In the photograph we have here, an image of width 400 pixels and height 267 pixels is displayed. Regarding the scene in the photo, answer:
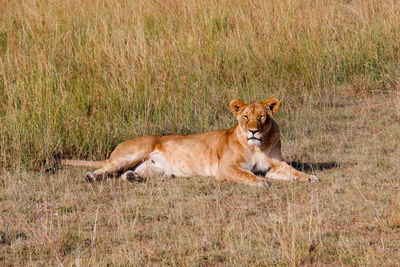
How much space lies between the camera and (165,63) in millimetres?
7184

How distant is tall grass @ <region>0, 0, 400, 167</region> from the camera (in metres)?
6.07

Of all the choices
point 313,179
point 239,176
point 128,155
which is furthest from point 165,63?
point 313,179

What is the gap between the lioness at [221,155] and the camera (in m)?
5.04

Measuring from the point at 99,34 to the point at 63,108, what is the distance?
6.36 ft

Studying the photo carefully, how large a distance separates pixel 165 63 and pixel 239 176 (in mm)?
2559

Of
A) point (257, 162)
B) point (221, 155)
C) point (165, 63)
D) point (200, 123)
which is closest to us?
point (257, 162)

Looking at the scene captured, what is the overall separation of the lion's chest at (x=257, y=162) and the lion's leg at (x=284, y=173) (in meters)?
0.05

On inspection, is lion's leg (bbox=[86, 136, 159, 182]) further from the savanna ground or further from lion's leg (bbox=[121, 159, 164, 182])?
the savanna ground

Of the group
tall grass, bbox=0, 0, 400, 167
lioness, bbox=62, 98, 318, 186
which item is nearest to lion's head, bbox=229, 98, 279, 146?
lioness, bbox=62, 98, 318, 186

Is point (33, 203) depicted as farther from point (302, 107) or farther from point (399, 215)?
point (302, 107)

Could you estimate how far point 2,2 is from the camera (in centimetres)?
1016

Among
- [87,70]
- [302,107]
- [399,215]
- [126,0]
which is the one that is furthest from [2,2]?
[399,215]

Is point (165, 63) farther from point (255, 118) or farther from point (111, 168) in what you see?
point (255, 118)

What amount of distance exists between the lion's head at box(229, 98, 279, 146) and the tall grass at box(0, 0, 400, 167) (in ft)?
4.95
